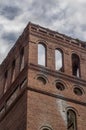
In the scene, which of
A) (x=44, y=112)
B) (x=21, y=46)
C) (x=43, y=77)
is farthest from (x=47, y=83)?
(x=21, y=46)

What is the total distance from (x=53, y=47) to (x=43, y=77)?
3.32 metres

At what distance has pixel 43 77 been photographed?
29.7 meters

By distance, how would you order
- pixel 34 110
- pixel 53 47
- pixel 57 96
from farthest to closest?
pixel 53 47 → pixel 57 96 → pixel 34 110

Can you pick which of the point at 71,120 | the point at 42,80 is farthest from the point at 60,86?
the point at 71,120

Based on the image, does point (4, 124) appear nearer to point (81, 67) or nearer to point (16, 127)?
point (16, 127)

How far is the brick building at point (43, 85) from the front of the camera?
27.7 metres

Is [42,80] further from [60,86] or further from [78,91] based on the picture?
[78,91]

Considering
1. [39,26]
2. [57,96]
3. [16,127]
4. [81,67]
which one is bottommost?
[16,127]

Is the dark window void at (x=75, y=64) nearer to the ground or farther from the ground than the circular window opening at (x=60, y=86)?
farther from the ground

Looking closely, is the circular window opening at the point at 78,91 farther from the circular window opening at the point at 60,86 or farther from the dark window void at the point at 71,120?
the dark window void at the point at 71,120

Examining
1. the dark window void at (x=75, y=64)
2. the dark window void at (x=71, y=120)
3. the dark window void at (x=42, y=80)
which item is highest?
the dark window void at (x=75, y=64)

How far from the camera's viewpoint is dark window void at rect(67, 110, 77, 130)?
28.4 m

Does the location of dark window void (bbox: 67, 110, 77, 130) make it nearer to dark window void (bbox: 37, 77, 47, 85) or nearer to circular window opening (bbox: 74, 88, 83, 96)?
circular window opening (bbox: 74, 88, 83, 96)

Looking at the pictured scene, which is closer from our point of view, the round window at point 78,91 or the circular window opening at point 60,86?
the circular window opening at point 60,86
